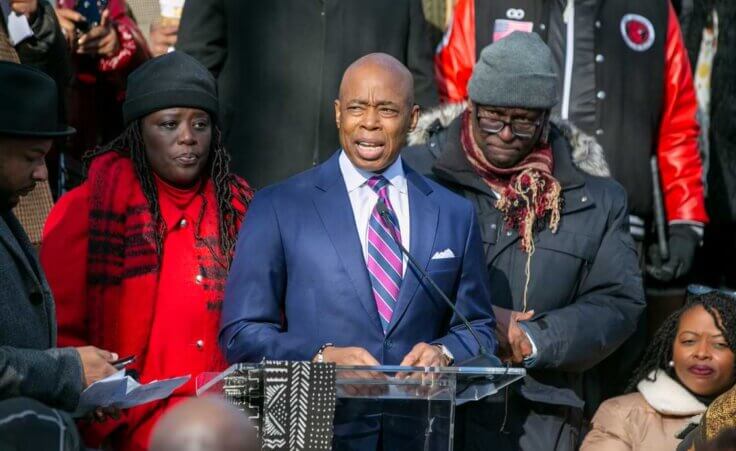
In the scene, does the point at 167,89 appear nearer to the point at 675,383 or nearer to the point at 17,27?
the point at 17,27

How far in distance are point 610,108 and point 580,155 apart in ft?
3.78

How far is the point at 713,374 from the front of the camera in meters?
7.97

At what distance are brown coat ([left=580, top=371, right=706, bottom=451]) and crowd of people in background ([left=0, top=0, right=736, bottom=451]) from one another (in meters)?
0.01

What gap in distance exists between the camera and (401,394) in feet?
18.3

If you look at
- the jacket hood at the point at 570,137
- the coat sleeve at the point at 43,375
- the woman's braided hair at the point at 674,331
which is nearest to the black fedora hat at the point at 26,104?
the coat sleeve at the point at 43,375

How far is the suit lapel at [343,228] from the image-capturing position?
6.27 metres

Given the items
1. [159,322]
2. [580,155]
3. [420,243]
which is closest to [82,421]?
[159,322]

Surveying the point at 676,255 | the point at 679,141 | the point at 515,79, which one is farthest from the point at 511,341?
the point at 679,141

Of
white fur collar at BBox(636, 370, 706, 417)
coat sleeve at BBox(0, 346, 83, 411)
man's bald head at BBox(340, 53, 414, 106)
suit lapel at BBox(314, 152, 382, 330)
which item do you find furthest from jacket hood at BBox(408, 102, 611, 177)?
coat sleeve at BBox(0, 346, 83, 411)

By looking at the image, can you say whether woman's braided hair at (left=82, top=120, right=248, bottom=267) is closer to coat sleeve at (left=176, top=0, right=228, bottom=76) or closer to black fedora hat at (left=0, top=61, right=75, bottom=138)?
black fedora hat at (left=0, top=61, right=75, bottom=138)

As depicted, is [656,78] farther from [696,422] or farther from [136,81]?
[136,81]

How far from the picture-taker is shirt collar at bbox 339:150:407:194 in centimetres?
654

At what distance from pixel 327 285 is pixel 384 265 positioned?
231 mm

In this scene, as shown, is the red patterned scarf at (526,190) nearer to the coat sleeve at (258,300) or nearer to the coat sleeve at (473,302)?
the coat sleeve at (473,302)
